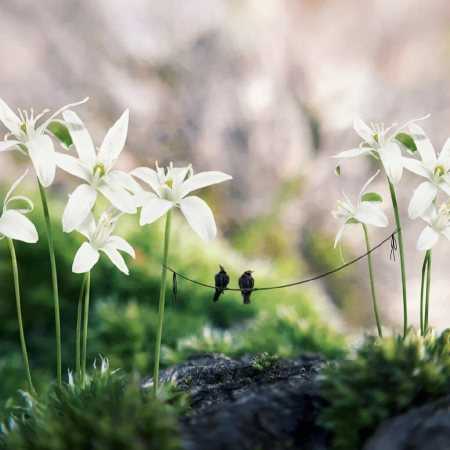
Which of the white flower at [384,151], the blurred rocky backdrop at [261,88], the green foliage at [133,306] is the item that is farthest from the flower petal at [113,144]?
the blurred rocky backdrop at [261,88]

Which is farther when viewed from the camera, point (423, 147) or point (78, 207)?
point (423, 147)

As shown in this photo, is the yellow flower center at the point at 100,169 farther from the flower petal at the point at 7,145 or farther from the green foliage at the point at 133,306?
the green foliage at the point at 133,306

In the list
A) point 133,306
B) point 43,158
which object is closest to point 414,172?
point 43,158

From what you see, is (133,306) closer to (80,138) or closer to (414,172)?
(80,138)

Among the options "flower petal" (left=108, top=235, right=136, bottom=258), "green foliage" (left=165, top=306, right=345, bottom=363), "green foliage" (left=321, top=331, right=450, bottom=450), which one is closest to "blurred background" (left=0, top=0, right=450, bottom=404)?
"green foliage" (left=165, top=306, right=345, bottom=363)

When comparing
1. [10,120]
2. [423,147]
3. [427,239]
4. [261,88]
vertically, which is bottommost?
[427,239]

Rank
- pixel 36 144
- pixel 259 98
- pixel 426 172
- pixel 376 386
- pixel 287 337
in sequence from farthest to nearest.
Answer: pixel 259 98 → pixel 287 337 → pixel 426 172 → pixel 36 144 → pixel 376 386
